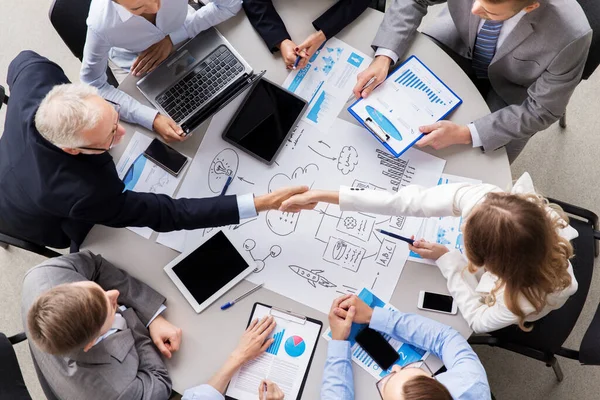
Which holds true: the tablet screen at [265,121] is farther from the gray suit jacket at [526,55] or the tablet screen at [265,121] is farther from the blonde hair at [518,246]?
the blonde hair at [518,246]

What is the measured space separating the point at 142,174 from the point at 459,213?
1.12m

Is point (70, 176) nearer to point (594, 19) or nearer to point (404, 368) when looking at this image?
point (404, 368)

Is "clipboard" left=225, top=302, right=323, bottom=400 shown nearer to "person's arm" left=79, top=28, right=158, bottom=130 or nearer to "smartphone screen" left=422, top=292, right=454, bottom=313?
"smartphone screen" left=422, top=292, right=454, bottom=313

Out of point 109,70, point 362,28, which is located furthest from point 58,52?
point 362,28

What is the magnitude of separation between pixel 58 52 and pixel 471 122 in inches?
95.9

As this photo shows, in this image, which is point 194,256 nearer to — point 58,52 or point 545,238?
point 545,238

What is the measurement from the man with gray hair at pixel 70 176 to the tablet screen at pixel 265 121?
20cm

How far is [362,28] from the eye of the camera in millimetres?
2025

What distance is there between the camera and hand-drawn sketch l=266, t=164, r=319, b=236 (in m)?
1.87

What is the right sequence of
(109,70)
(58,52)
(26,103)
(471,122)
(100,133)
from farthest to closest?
(58,52) < (109,70) < (471,122) < (26,103) < (100,133)

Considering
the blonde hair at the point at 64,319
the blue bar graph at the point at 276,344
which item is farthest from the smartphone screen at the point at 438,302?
the blonde hair at the point at 64,319

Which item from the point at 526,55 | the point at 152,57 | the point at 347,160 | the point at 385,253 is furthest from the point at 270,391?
the point at 526,55

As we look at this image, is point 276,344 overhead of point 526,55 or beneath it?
beneath

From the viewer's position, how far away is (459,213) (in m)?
1.74
